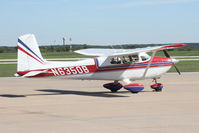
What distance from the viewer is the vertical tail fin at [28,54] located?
17.2 m

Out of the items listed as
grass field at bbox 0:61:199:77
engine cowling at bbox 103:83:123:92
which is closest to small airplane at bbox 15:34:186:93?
engine cowling at bbox 103:83:123:92

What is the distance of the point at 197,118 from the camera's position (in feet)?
37.9

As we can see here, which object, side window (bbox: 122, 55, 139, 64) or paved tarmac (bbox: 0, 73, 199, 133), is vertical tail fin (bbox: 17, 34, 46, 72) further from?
side window (bbox: 122, 55, 139, 64)

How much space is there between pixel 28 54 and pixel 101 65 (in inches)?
123

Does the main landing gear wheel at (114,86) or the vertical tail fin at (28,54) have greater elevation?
the vertical tail fin at (28,54)

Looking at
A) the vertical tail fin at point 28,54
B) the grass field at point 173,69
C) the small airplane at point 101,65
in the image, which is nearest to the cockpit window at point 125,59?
the small airplane at point 101,65

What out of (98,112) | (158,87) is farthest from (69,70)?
(98,112)

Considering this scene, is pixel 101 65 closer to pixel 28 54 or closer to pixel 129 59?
pixel 129 59

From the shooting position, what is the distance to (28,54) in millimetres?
17359

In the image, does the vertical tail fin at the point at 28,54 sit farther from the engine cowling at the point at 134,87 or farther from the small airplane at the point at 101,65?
the engine cowling at the point at 134,87

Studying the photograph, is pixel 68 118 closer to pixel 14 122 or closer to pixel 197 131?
pixel 14 122

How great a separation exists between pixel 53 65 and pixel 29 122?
6509 mm

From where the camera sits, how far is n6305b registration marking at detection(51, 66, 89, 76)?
1741cm

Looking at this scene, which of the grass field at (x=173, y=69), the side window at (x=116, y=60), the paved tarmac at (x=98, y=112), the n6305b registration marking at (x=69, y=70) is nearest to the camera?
the paved tarmac at (x=98, y=112)
